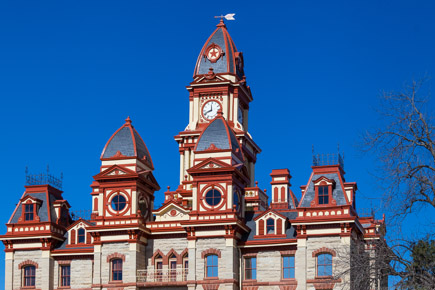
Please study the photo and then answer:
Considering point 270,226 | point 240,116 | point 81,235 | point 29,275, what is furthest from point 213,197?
point 29,275

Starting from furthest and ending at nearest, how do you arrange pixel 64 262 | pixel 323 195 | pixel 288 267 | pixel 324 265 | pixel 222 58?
pixel 222 58 < pixel 64 262 < pixel 288 267 < pixel 323 195 < pixel 324 265

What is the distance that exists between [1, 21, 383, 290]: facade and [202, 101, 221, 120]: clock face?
235 inches

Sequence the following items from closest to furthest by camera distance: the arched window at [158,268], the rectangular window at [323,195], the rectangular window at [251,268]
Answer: the rectangular window at [323,195] → the rectangular window at [251,268] → the arched window at [158,268]

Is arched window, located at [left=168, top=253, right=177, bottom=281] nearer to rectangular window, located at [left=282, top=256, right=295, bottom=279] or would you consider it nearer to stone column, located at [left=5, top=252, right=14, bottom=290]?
rectangular window, located at [left=282, top=256, right=295, bottom=279]

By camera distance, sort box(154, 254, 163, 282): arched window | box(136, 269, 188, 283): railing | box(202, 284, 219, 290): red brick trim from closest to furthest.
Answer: box(202, 284, 219, 290): red brick trim, box(136, 269, 188, 283): railing, box(154, 254, 163, 282): arched window

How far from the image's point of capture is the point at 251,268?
6075 cm

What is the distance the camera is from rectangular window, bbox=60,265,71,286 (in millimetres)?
64188

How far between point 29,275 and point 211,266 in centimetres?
1427

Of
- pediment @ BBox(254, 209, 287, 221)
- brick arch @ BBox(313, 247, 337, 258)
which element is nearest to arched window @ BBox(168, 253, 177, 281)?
pediment @ BBox(254, 209, 287, 221)

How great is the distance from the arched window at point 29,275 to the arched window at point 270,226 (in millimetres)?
17612

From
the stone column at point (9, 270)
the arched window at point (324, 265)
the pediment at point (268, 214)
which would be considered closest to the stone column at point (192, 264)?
the pediment at point (268, 214)

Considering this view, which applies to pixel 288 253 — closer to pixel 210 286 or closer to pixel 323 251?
pixel 323 251

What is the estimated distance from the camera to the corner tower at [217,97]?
231 ft

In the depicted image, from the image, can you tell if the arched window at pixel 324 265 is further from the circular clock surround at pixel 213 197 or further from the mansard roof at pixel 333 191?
the circular clock surround at pixel 213 197
